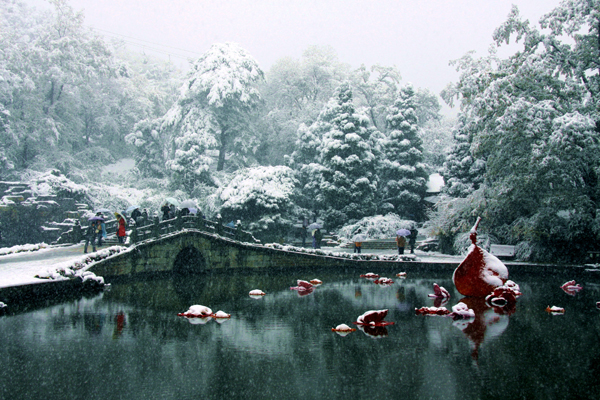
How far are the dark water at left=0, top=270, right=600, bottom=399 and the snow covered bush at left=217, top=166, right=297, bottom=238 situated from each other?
14.2m

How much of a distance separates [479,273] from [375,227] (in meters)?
14.4

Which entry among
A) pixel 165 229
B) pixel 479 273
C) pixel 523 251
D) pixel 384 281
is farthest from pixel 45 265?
pixel 523 251

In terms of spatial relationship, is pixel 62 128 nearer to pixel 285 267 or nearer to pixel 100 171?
pixel 100 171

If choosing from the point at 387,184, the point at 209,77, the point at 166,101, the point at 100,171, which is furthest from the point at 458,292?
the point at 166,101

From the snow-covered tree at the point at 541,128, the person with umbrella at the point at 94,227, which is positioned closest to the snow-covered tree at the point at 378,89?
the snow-covered tree at the point at 541,128

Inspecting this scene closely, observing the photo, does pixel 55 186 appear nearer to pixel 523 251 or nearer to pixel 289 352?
pixel 523 251

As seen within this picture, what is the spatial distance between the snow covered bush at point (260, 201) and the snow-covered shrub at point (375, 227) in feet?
11.1

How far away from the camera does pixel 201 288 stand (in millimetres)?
18484

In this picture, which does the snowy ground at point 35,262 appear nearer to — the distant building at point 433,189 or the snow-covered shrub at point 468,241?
the snow-covered shrub at point 468,241

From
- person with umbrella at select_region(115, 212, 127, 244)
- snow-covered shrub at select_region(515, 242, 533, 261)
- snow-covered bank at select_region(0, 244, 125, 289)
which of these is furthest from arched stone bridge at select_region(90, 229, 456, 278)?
snow-covered shrub at select_region(515, 242, 533, 261)

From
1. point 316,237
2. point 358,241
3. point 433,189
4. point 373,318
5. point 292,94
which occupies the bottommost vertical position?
point 373,318

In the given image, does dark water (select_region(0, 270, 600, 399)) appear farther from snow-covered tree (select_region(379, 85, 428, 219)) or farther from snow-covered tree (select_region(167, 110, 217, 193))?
snow-covered tree (select_region(379, 85, 428, 219))

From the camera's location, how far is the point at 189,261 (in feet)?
76.9

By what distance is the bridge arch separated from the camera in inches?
882
